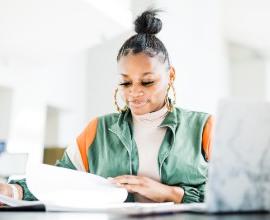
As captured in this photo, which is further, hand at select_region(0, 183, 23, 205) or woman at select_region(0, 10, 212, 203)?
woman at select_region(0, 10, 212, 203)

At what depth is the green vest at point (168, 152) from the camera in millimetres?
1048

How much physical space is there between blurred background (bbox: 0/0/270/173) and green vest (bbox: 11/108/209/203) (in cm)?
23

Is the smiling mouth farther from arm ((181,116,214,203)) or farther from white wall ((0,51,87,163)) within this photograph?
white wall ((0,51,87,163))

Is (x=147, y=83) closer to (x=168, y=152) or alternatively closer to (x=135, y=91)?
(x=135, y=91)

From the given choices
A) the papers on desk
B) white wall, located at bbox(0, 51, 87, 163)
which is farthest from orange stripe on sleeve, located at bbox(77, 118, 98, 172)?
white wall, located at bbox(0, 51, 87, 163)

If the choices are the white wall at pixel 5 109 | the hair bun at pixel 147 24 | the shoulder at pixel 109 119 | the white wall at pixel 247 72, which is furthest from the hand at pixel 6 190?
the white wall at pixel 247 72

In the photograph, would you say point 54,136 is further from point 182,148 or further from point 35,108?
point 182,148

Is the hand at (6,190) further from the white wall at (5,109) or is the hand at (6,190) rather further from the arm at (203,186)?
the white wall at (5,109)

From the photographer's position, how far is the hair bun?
1.10 m

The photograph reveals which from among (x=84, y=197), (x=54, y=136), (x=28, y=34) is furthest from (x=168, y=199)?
(x=54, y=136)

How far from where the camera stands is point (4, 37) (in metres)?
3.62

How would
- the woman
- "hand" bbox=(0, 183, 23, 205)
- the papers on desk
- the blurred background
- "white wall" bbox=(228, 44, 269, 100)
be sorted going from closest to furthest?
the papers on desk → "hand" bbox=(0, 183, 23, 205) → the woman → the blurred background → "white wall" bbox=(228, 44, 269, 100)

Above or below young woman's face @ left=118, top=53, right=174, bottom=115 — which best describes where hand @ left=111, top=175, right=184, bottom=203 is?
below

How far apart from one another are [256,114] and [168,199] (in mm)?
584
